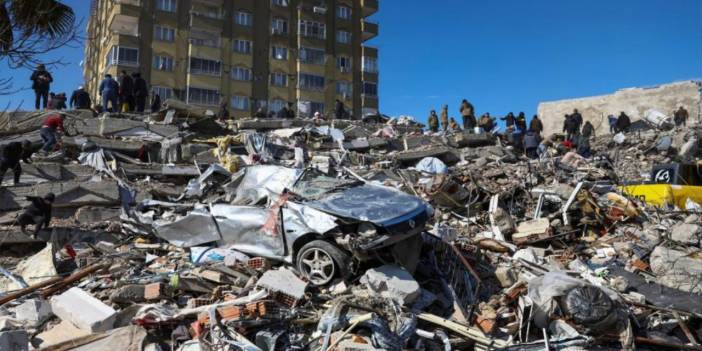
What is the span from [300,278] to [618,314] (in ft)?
12.5

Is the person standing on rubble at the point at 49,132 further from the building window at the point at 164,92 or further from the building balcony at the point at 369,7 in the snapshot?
the building balcony at the point at 369,7

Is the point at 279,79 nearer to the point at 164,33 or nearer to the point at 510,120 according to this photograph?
the point at 164,33

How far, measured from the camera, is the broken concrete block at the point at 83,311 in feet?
18.4

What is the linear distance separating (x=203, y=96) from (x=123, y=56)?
6059 millimetres

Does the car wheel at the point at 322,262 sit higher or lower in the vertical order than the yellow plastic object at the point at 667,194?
lower

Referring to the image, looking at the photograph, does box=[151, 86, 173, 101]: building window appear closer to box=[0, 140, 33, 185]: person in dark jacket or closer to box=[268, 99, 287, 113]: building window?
box=[268, 99, 287, 113]: building window

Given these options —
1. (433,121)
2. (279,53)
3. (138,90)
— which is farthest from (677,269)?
(279,53)

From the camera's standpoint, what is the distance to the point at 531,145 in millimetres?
18859

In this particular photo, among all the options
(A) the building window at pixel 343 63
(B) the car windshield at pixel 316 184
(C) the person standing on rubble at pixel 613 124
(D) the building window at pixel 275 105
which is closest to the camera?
(B) the car windshield at pixel 316 184

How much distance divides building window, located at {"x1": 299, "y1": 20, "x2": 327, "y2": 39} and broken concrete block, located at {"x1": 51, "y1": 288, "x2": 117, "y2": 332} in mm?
41174

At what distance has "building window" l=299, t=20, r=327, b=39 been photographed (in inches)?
1779

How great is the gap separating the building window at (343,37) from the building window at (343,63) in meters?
1.51

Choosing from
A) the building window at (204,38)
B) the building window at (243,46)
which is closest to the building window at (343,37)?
the building window at (243,46)

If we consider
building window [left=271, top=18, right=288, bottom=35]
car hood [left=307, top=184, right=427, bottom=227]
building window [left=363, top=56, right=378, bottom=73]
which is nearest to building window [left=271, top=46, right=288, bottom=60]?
building window [left=271, top=18, right=288, bottom=35]
